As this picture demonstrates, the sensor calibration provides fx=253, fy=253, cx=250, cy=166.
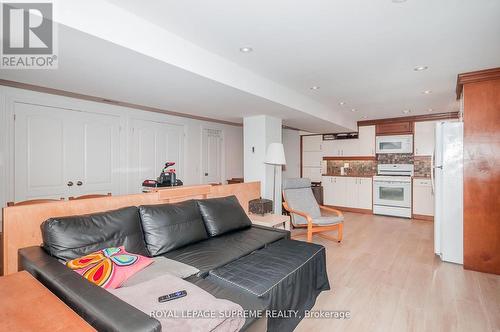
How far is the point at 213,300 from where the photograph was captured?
4.29 feet

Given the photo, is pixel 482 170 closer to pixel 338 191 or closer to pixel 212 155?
pixel 338 191

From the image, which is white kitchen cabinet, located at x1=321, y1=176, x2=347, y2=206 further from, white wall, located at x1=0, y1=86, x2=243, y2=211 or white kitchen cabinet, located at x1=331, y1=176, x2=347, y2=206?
white wall, located at x1=0, y1=86, x2=243, y2=211

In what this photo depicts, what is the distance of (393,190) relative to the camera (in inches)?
228

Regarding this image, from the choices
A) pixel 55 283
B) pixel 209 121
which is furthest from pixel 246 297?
pixel 209 121

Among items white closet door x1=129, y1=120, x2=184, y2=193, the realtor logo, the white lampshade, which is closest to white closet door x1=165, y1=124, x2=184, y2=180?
white closet door x1=129, y1=120, x2=184, y2=193

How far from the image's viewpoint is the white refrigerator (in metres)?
3.18

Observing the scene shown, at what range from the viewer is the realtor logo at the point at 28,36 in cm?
143

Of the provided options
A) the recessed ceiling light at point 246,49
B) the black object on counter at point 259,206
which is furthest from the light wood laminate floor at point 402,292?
the recessed ceiling light at point 246,49

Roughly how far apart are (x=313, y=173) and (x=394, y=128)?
2.29m

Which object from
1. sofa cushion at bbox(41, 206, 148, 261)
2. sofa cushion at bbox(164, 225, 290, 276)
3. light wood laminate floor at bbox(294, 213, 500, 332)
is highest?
sofa cushion at bbox(41, 206, 148, 261)

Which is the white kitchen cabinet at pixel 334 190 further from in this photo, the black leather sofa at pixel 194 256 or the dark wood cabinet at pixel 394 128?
the black leather sofa at pixel 194 256

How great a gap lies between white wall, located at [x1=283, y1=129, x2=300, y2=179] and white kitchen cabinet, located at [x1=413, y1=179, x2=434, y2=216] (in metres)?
2.85

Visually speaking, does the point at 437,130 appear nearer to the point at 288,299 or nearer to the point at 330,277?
the point at 330,277

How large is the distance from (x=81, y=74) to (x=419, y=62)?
336cm
